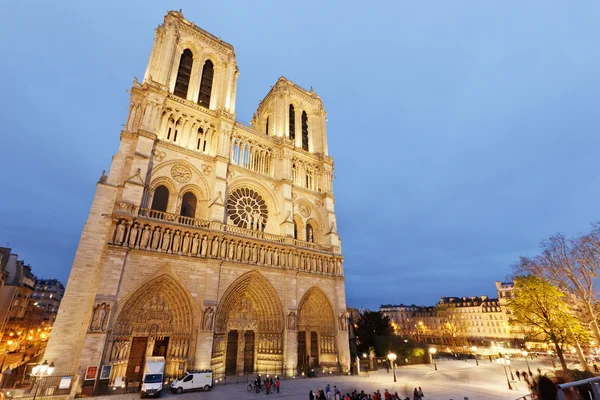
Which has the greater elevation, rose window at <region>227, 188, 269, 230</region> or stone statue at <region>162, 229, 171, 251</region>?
rose window at <region>227, 188, 269, 230</region>

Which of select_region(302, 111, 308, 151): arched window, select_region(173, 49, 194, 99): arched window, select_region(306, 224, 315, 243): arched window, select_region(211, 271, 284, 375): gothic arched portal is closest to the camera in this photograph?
select_region(211, 271, 284, 375): gothic arched portal

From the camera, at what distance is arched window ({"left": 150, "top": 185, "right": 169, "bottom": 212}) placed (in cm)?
1975

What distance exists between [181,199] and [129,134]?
5.65m

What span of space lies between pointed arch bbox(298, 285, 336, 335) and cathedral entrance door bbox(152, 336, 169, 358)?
9.48 metres

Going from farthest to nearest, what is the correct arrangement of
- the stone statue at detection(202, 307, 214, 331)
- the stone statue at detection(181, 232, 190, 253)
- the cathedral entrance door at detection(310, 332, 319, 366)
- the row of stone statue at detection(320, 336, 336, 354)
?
the row of stone statue at detection(320, 336, 336, 354) < the cathedral entrance door at detection(310, 332, 319, 366) < the stone statue at detection(181, 232, 190, 253) < the stone statue at detection(202, 307, 214, 331)

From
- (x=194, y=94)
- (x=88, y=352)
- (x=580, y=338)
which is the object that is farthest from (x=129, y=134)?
(x=580, y=338)

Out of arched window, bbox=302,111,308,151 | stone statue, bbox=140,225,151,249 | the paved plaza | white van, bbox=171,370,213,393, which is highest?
arched window, bbox=302,111,308,151

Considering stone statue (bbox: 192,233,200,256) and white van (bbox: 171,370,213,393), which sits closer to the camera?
white van (bbox: 171,370,213,393)

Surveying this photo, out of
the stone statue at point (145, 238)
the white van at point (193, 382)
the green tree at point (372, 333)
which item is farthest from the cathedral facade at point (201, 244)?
the green tree at point (372, 333)

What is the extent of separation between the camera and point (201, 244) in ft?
61.1

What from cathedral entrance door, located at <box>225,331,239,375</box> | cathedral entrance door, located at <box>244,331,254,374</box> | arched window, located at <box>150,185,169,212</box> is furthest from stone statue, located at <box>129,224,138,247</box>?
cathedral entrance door, located at <box>244,331,254,374</box>

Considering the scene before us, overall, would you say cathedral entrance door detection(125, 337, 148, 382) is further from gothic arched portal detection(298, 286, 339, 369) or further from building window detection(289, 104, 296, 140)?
building window detection(289, 104, 296, 140)

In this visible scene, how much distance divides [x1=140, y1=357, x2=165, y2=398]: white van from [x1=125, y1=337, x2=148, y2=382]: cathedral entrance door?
242 centimetres

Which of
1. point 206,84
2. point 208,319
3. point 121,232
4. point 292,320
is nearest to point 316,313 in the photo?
point 292,320
